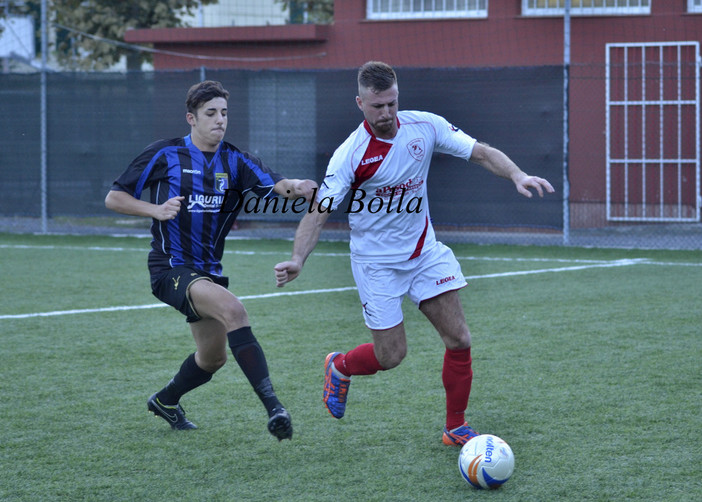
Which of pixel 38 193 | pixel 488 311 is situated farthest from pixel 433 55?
pixel 488 311

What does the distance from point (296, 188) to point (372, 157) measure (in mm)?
469

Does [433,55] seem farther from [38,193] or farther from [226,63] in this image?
[38,193]

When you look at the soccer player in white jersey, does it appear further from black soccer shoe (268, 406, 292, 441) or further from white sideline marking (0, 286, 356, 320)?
white sideline marking (0, 286, 356, 320)

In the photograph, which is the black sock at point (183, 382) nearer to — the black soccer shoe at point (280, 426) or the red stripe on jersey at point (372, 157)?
the black soccer shoe at point (280, 426)

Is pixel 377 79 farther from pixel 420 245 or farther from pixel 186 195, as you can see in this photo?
pixel 186 195

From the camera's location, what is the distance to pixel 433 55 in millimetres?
16578

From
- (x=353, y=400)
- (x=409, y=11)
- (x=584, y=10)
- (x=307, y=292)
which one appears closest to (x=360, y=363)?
(x=353, y=400)

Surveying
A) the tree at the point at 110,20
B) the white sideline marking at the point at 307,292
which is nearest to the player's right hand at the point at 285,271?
the white sideline marking at the point at 307,292

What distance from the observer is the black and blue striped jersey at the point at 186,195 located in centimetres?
515

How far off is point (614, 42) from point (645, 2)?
78 centimetres

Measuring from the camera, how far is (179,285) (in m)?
Result: 4.97

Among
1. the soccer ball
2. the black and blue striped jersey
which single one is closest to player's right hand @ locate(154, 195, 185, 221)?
the black and blue striped jersey

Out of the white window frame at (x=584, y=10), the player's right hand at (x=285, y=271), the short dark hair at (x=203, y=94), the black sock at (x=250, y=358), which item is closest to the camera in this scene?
the player's right hand at (x=285, y=271)

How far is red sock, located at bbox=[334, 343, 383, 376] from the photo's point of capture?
5.32m
